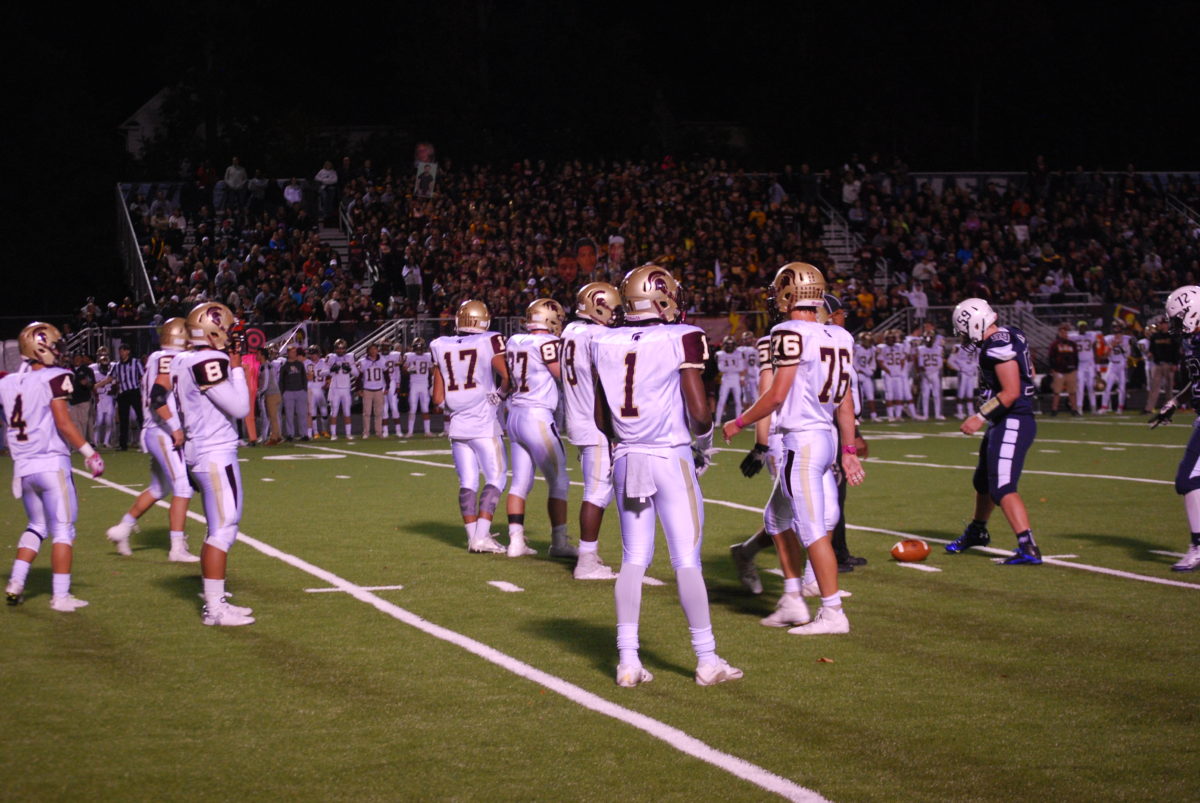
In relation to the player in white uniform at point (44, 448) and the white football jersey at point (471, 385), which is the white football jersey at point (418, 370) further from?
the player in white uniform at point (44, 448)

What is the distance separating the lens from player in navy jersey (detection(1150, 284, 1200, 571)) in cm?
898

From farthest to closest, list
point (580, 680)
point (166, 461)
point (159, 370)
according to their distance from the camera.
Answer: point (166, 461), point (159, 370), point (580, 680)

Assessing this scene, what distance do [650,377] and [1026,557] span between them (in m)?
4.49

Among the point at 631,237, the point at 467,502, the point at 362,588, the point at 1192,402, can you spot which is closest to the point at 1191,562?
the point at 1192,402

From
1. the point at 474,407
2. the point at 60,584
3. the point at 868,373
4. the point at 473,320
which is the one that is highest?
the point at 473,320

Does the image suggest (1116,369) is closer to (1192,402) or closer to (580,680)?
(1192,402)

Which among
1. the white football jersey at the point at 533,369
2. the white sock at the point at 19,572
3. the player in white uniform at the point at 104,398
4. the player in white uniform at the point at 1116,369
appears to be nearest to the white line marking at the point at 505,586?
the white football jersey at the point at 533,369

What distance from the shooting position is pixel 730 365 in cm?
2627

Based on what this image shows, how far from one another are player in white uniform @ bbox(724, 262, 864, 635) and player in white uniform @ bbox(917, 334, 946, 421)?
64.8ft

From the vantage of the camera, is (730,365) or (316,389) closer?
(316,389)

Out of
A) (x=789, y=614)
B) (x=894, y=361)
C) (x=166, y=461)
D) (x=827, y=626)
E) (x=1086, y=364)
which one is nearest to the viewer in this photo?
(x=827, y=626)

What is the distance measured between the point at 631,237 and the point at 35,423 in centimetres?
2453

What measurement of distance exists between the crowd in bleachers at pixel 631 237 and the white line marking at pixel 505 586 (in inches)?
708

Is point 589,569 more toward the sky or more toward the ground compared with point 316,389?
more toward the ground
